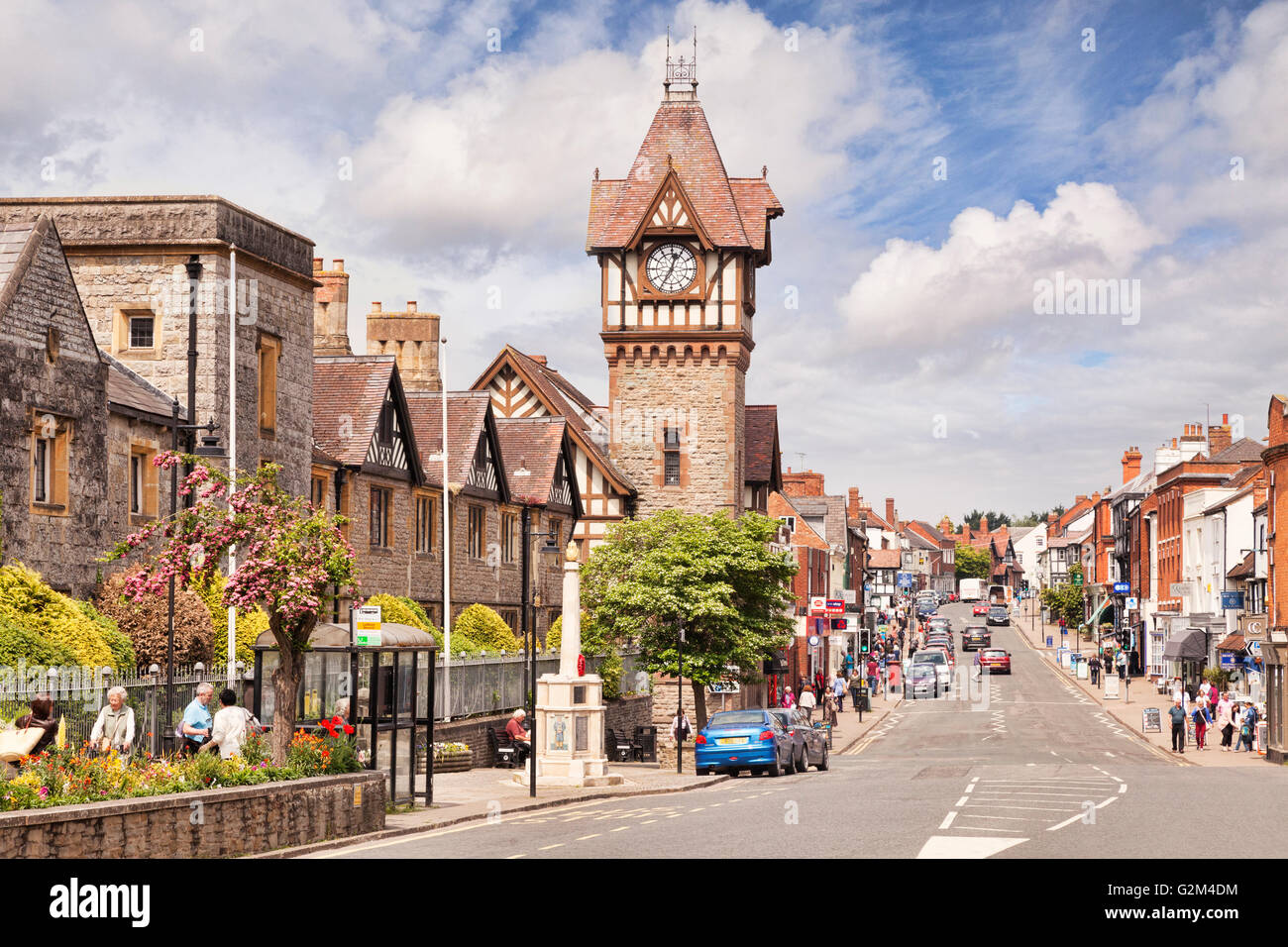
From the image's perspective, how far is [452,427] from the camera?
154 feet

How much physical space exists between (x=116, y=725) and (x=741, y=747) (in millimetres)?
18108

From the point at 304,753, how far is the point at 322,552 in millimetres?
2643

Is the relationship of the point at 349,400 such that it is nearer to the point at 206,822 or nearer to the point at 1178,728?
the point at 206,822

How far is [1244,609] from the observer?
67000 millimetres

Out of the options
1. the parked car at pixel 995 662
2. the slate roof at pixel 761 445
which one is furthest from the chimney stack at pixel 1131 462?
the slate roof at pixel 761 445

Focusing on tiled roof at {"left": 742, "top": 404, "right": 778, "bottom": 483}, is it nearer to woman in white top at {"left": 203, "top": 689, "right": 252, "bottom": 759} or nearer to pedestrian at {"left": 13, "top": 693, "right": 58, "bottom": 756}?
woman in white top at {"left": 203, "top": 689, "right": 252, "bottom": 759}

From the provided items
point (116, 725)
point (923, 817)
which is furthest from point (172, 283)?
point (923, 817)

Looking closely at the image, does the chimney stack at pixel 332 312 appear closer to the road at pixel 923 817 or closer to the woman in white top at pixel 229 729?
the road at pixel 923 817

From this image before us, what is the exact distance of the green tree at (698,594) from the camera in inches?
1838

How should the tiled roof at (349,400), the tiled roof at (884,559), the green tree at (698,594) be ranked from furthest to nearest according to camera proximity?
the tiled roof at (884,559)
the green tree at (698,594)
the tiled roof at (349,400)

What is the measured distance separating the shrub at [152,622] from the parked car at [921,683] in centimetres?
5659

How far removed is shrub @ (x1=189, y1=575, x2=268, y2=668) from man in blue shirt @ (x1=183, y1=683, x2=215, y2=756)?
7459mm

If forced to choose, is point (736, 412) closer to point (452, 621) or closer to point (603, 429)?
point (603, 429)
